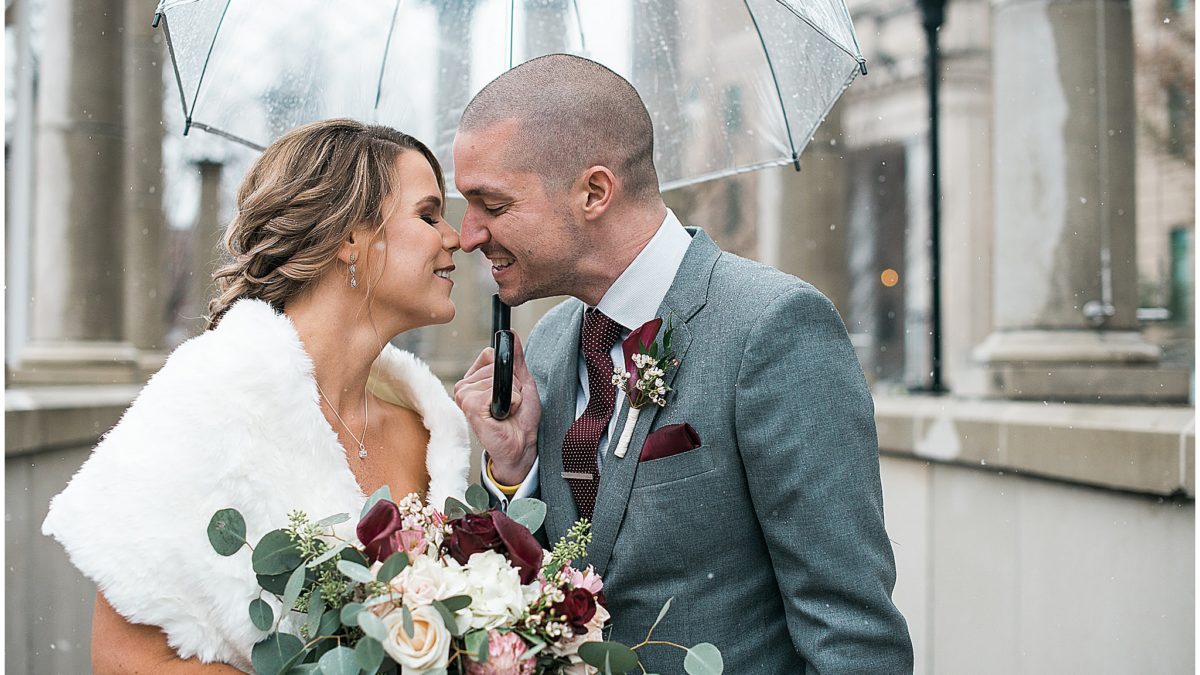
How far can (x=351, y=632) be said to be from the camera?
6.47 feet

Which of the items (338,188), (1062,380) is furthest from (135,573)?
(1062,380)

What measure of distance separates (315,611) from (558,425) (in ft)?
3.12

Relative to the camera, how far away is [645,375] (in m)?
2.43

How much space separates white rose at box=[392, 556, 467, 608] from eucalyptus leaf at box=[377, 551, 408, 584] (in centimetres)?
2

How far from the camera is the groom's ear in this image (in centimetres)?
260

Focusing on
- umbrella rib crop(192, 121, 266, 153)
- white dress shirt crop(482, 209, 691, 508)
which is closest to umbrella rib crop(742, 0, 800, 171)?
white dress shirt crop(482, 209, 691, 508)

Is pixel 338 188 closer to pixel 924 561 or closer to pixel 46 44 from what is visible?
pixel 924 561

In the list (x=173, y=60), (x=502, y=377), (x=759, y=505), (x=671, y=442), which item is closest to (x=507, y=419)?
(x=502, y=377)

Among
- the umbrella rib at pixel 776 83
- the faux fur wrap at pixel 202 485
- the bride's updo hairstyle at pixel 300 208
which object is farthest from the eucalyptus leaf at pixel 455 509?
the umbrella rib at pixel 776 83

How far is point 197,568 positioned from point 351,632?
480mm

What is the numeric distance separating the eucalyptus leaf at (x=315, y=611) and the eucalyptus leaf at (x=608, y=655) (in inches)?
18.9

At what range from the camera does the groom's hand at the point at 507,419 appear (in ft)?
8.84

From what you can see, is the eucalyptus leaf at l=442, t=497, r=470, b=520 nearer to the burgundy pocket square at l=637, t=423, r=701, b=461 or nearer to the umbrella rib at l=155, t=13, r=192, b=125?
the burgundy pocket square at l=637, t=423, r=701, b=461

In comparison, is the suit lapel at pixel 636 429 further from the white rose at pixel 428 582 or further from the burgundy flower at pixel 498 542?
the white rose at pixel 428 582
